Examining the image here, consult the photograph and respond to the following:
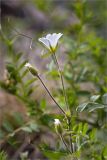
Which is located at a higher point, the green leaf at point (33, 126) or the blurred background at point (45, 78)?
the blurred background at point (45, 78)

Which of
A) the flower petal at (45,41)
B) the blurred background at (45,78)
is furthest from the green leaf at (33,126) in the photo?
the flower petal at (45,41)

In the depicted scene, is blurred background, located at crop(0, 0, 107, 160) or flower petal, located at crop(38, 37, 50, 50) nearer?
flower petal, located at crop(38, 37, 50, 50)

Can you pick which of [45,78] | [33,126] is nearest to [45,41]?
[33,126]

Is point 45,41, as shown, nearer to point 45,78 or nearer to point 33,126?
point 33,126

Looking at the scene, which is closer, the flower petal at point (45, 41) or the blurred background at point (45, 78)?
the flower petal at point (45, 41)

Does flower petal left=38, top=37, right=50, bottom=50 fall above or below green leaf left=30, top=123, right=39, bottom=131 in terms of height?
above

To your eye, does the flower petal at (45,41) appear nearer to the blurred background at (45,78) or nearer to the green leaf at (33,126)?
the blurred background at (45,78)

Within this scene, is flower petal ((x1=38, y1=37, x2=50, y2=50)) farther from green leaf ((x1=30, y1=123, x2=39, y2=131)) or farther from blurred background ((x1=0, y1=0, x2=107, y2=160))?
green leaf ((x1=30, y1=123, x2=39, y2=131))

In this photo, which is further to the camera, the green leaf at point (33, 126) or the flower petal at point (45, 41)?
A: the green leaf at point (33, 126)

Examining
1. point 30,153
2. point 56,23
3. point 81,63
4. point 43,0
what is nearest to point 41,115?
point 30,153

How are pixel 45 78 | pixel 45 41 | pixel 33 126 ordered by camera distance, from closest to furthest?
pixel 45 41
pixel 33 126
pixel 45 78

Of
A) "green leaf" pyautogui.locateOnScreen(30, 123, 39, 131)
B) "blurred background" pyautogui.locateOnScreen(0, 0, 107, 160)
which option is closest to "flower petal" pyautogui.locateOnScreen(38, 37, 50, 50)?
"blurred background" pyautogui.locateOnScreen(0, 0, 107, 160)
